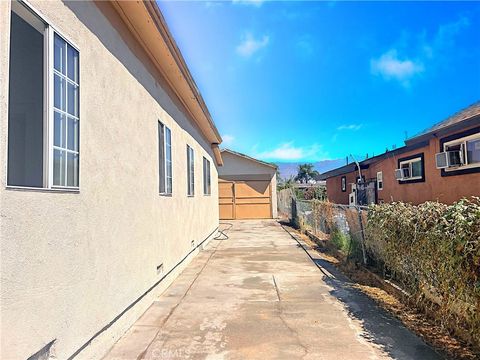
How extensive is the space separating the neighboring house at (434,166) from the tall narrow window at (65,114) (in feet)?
26.7

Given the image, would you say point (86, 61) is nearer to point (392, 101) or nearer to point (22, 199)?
point (22, 199)

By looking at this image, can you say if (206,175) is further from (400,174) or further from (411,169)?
(411,169)

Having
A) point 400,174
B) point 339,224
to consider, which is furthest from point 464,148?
point 400,174

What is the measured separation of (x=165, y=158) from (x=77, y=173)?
362cm

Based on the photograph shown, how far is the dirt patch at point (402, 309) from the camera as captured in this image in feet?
12.3

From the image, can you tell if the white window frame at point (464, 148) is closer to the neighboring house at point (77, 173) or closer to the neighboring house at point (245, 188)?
the neighboring house at point (77, 173)

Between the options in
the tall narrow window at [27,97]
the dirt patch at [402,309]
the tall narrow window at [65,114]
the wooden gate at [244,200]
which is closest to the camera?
the tall narrow window at [27,97]

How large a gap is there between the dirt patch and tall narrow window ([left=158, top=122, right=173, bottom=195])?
3971 mm

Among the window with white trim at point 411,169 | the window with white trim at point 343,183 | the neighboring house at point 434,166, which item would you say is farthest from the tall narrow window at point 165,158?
the window with white trim at point 343,183

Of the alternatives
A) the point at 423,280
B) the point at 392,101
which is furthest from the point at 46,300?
the point at 392,101

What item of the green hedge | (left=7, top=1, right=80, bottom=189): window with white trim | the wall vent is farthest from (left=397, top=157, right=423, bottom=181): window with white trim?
(left=7, top=1, right=80, bottom=189): window with white trim

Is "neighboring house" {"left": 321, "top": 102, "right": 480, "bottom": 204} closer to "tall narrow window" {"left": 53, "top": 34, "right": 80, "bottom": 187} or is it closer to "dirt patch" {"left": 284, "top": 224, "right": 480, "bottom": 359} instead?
"dirt patch" {"left": 284, "top": 224, "right": 480, "bottom": 359}

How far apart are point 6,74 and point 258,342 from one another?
3.46 m

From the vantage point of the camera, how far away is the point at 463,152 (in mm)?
8727
